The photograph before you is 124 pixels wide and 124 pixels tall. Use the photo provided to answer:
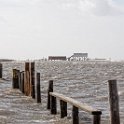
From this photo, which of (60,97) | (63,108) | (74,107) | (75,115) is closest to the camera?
(74,107)

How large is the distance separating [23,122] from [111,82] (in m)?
5.96

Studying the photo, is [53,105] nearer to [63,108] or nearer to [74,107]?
[63,108]

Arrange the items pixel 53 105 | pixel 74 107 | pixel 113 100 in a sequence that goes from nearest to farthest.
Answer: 1. pixel 113 100
2. pixel 74 107
3. pixel 53 105

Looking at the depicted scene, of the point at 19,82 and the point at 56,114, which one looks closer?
the point at 56,114

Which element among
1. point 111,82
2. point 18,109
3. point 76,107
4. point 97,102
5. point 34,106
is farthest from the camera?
point 97,102

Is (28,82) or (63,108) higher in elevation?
(28,82)

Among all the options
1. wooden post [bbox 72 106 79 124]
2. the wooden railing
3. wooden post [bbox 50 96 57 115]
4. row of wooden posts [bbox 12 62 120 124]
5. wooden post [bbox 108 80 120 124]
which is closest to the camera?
wooden post [bbox 108 80 120 124]

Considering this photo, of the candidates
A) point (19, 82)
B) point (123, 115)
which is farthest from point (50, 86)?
point (19, 82)

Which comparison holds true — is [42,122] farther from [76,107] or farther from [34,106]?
[34,106]

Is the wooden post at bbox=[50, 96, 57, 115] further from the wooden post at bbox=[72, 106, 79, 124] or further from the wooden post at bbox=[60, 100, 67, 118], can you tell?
the wooden post at bbox=[72, 106, 79, 124]

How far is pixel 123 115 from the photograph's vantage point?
70.5ft

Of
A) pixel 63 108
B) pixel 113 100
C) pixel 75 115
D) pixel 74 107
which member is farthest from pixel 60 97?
pixel 113 100

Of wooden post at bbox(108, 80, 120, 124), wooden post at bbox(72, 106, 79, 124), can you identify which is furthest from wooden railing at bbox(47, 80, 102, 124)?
wooden post at bbox(108, 80, 120, 124)

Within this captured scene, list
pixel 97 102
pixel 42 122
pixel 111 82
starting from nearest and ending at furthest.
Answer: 1. pixel 111 82
2. pixel 42 122
3. pixel 97 102
